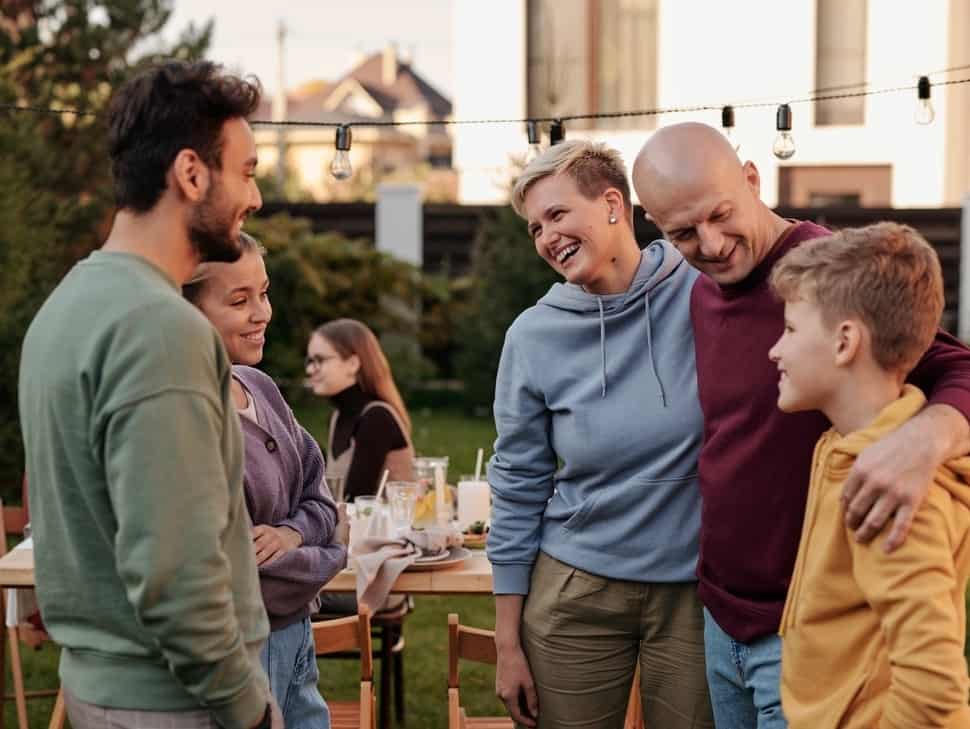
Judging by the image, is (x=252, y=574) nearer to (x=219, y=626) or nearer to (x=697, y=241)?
(x=219, y=626)

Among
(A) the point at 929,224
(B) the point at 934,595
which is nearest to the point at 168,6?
(A) the point at 929,224

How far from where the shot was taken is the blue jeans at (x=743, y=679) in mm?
2584

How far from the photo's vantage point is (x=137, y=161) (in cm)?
204

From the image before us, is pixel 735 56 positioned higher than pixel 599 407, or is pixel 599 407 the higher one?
pixel 735 56

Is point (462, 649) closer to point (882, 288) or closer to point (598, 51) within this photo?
point (882, 288)

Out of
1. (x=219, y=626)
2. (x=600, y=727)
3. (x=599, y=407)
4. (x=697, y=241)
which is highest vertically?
(x=697, y=241)

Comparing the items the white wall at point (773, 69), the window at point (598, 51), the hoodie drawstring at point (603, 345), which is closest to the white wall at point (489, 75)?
the white wall at point (773, 69)

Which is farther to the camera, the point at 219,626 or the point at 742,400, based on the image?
the point at 742,400

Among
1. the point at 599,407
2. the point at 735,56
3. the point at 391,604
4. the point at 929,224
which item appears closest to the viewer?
the point at 599,407

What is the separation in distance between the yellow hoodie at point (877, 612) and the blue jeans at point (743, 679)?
26 centimetres

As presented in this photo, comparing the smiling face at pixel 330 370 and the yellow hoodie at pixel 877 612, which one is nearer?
the yellow hoodie at pixel 877 612

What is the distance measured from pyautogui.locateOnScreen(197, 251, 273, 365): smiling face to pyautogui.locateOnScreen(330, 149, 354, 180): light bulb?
217 cm

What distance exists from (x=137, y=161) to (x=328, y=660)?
4518mm

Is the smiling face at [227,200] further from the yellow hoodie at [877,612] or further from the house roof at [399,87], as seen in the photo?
the house roof at [399,87]
